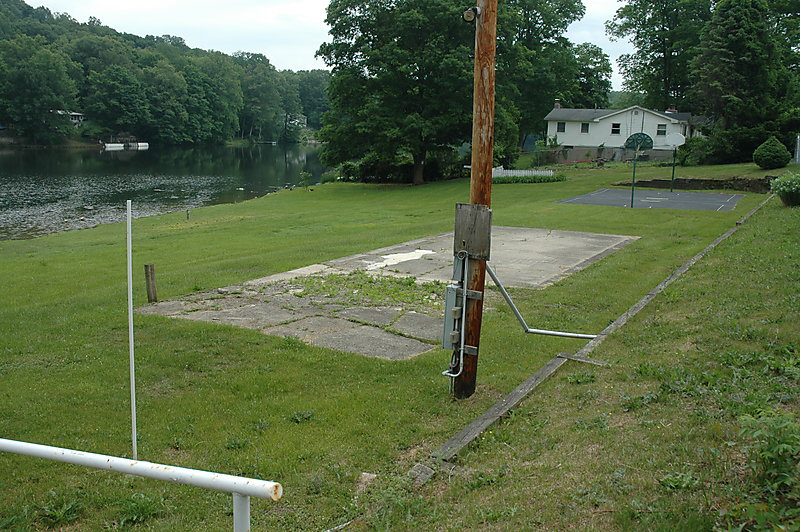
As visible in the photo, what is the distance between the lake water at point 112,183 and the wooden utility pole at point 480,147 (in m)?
25.4

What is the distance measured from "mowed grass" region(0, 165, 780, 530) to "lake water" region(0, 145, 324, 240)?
1937 centimetres

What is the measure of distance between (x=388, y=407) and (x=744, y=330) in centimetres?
396

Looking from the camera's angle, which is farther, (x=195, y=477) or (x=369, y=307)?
(x=369, y=307)

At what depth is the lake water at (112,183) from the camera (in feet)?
108

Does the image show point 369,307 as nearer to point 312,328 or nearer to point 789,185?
point 312,328

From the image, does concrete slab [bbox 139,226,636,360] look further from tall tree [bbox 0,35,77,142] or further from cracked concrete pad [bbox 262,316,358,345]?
tall tree [bbox 0,35,77,142]

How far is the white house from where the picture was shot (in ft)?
181

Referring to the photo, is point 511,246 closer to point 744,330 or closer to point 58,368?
point 744,330

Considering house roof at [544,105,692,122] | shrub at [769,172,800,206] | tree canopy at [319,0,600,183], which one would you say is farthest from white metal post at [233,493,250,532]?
house roof at [544,105,692,122]

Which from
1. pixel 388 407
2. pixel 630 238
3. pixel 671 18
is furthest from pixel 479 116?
pixel 671 18

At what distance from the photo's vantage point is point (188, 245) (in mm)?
20375

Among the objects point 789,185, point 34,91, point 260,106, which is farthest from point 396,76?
point 260,106

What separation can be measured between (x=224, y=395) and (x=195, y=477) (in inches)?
153

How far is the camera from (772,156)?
35.3 meters
